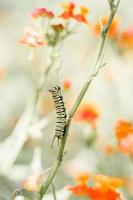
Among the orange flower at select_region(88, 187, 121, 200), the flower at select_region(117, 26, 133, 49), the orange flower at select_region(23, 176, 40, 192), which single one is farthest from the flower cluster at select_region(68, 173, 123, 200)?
the flower at select_region(117, 26, 133, 49)

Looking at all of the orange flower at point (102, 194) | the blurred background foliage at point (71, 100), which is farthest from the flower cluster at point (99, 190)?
the blurred background foliage at point (71, 100)

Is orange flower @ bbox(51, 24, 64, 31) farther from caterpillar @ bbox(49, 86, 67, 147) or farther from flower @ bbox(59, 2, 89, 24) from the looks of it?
caterpillar @ bbox(49, 86, 67, 147)

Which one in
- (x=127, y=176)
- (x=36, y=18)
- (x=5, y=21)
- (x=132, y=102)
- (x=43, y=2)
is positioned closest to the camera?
(x=36, y=18)

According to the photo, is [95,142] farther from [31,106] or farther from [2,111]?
[2,111]

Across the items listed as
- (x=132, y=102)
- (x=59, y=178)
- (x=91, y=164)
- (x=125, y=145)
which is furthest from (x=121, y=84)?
(x=125, y=145)

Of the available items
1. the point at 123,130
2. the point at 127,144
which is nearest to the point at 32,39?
the point at 123,130

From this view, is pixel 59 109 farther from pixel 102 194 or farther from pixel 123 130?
pixel 123 130
